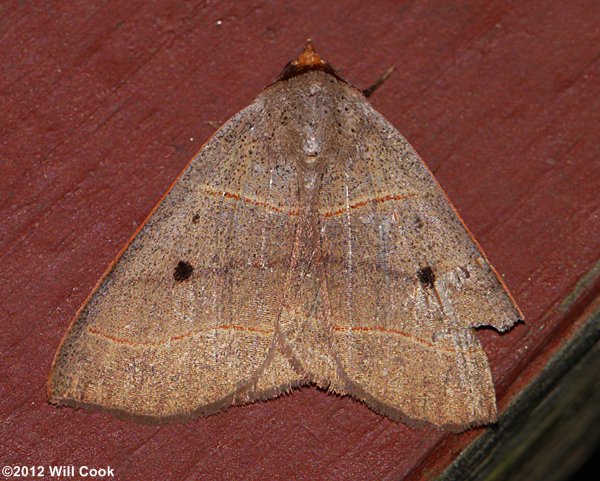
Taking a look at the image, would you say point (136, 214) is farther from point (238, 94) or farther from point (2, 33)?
point (2, 33)

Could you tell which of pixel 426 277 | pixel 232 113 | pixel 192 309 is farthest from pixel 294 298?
pixel 232 113

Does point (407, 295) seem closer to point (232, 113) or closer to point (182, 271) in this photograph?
point (182, 271)

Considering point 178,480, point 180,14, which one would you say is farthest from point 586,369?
point 180,14

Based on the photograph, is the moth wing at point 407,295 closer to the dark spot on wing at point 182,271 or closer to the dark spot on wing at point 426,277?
the dark spot on wing at point 426,277

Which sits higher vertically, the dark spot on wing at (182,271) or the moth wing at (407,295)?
the moth wing at (407,295)

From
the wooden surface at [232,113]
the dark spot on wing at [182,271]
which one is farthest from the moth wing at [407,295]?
the dark spot on wing at [182,271]

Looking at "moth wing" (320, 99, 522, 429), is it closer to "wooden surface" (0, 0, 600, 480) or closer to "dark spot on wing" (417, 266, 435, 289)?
Answer: "dark spot on wing" (417, 266, 435, 289)

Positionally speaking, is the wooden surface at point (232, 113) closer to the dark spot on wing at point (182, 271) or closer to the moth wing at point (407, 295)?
the moth wing at point (407, 295)
